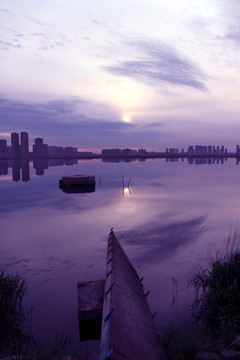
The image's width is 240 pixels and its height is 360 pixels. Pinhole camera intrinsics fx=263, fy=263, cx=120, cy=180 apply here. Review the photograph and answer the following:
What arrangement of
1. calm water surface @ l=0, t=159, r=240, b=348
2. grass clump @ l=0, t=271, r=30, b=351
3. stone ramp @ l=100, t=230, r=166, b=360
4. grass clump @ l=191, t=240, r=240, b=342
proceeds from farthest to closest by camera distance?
calm water surface @ l=0, t=159, r=240, b=348 → grass clump @ l=191, t=240, r=240, b=342 → grass clump @ l=0, t=271, r=30, b=351 → stone ramp @ l=100, t=230, r=166, b=360

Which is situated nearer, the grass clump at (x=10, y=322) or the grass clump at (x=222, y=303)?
the grass clump at (x=10, y=322)

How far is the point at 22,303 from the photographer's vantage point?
386 inches

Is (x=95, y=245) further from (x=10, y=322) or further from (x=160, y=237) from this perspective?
(x=10, y=322)

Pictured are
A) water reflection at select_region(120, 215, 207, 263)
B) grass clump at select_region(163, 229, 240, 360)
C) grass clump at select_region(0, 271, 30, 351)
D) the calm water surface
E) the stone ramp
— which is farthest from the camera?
water reflection at select_region(120, 215, 207, 263)

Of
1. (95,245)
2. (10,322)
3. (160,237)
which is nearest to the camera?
(10,322)

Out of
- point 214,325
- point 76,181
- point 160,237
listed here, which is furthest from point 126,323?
point 76,181

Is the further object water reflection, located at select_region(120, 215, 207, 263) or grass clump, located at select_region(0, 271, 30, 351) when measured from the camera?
water reflection, located at select_region(120, 215, 207, 263)

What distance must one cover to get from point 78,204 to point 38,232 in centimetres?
1266

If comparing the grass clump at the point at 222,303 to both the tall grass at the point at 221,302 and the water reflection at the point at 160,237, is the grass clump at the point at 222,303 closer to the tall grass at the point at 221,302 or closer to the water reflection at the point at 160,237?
the tall grass at the point at 221,302

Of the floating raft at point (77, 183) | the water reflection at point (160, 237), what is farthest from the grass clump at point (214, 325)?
the floating raft at point (77, 183)

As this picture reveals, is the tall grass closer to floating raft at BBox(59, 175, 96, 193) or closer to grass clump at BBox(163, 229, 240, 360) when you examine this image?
grass clump at BBox(163, 229, 240, 360)

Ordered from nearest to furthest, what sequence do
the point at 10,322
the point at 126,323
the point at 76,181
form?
the point at 126,323, the point at 10,322, the point at 76,181

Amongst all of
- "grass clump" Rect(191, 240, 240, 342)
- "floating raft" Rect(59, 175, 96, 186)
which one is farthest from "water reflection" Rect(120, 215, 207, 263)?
"floating raft" Rect(59, 175, 96, 186)

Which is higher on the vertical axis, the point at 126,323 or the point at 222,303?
the point at 126,323
